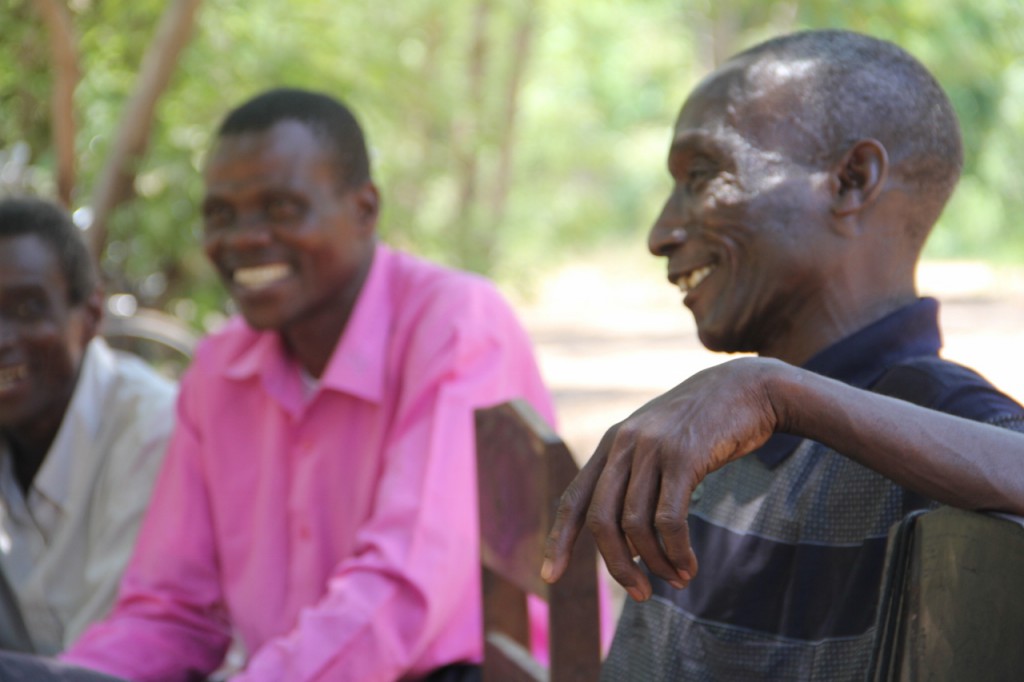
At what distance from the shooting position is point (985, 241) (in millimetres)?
20094

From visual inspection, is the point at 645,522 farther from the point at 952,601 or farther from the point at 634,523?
the point at 952,601

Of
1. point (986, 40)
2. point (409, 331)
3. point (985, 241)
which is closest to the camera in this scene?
point (409, 331)

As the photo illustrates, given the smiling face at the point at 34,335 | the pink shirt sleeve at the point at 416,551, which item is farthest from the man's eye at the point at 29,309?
the pink shirt sleeve at the point at 416,551

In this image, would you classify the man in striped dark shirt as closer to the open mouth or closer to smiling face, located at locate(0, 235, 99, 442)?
the open mouth

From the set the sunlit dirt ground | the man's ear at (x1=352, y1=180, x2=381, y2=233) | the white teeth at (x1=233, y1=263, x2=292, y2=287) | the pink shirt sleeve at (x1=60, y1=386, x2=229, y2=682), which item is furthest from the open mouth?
the sunlit dirt ground

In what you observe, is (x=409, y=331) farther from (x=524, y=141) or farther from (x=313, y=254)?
(x=524, y=141)

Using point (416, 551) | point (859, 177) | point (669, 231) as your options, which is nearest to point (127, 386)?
point (416, 551)

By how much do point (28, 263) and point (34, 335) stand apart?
0.51 ft

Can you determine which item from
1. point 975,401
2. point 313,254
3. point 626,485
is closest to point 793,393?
point 626,485

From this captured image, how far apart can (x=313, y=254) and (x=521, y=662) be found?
3.55ft

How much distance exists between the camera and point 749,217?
1524 mm

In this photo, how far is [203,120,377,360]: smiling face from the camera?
2.59 metres

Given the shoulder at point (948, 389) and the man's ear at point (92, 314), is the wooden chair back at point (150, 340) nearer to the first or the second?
the man's ear at point (92, 314)

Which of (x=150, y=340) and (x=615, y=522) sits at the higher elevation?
(x=615, y=522)
